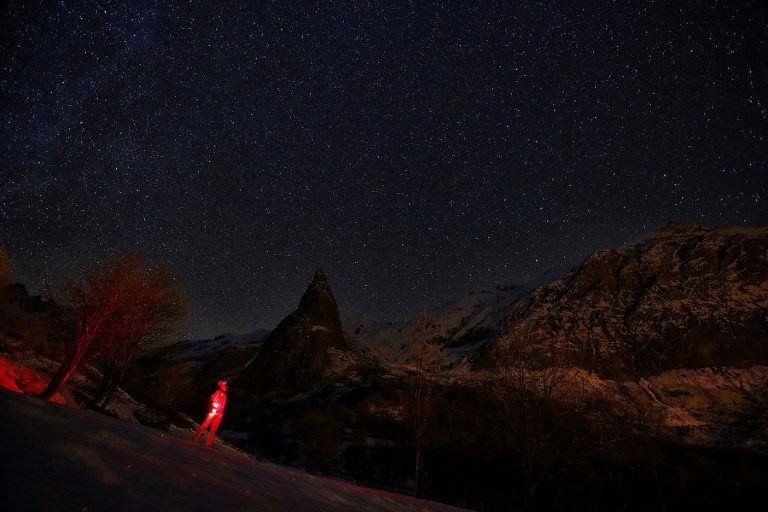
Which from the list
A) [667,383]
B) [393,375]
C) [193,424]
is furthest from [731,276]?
[193,424]

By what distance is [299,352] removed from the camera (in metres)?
122

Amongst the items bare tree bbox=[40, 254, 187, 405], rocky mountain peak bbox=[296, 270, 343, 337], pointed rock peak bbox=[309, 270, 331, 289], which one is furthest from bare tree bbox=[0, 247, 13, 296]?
pointed rock peak bbox=[309, 270, 331, 289]

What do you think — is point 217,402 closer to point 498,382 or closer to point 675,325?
point 498,382

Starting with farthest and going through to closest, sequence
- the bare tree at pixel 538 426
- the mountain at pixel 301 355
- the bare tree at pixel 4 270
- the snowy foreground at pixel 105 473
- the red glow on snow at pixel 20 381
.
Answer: the mountain at pixel 301 355, the bare tree at pixel 4 270, the bare tree at pixel 538 426, the red glow on snow at pixel 20 381, the snowy foreground at pixel 105 473

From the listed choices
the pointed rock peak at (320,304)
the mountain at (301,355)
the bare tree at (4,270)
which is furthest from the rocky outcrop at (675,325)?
the bare tree at (4,270)

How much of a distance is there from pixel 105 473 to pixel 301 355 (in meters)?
122

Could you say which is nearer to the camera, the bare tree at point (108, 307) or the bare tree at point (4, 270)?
the bare tree at point (108, 307)

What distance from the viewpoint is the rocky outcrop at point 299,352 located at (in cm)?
11289

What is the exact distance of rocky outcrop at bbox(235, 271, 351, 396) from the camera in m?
113

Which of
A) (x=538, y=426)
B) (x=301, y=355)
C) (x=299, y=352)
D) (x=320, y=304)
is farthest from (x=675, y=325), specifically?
(x=538, y=426)

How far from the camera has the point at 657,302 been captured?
193250mm

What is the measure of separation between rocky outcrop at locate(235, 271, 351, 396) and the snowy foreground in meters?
107

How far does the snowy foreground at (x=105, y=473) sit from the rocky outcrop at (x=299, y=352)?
107m

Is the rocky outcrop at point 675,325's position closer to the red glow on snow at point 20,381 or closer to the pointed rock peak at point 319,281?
the pointed rock peak at point 319,281
